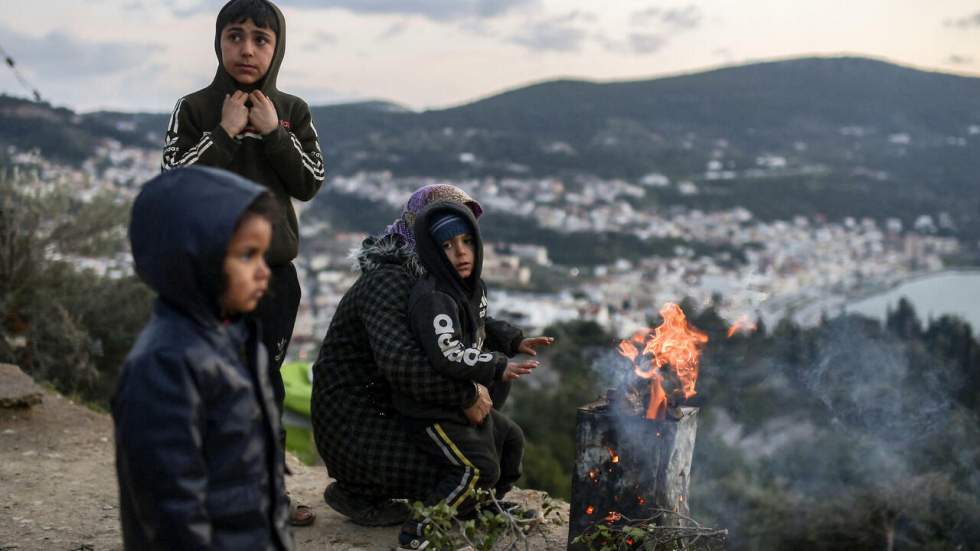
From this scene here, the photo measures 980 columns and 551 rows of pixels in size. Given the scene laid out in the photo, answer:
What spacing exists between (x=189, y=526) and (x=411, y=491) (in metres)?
2.29

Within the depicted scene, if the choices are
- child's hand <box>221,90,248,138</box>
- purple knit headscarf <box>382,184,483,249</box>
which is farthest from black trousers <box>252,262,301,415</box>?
child's hand <box>221,90,248,138</box>

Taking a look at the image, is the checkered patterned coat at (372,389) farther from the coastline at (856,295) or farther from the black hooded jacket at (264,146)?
the coastline at (856,295)

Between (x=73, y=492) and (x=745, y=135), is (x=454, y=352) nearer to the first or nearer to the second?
(x=73, y=492)

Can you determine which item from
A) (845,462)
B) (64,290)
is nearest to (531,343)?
(64,290)

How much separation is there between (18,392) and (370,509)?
11.8ft

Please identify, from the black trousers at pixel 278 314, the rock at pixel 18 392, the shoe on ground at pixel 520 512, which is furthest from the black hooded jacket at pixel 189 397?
the rock at pixel 18 392

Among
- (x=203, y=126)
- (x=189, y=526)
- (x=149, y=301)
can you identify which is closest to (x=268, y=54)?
(x=203, y=126)

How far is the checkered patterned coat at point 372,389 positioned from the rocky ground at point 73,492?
335mm

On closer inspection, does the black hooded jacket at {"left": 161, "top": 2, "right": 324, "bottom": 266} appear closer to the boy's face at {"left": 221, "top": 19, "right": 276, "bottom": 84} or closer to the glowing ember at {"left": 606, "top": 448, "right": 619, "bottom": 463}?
the boy's face at {"left": 221, "top": 19, "right": 276, "bottom": 84}

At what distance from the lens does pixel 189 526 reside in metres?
2.20

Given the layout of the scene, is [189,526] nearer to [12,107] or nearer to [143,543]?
[143,543]

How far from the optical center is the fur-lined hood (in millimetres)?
4285

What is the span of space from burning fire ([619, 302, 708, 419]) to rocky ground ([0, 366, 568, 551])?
2.67 ft

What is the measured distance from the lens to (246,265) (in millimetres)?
2338
